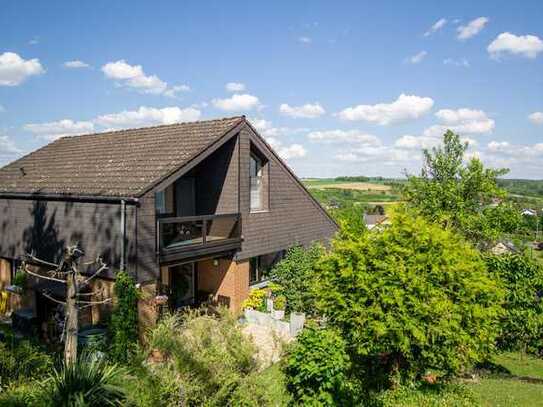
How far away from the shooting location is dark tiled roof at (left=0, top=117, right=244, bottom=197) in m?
13.6

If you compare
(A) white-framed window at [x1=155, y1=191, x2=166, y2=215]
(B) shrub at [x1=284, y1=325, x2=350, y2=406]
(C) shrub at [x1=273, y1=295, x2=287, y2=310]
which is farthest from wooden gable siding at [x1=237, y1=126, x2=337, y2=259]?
(B) shrub at [x1=284, y1=325, x2=350, y2=406]

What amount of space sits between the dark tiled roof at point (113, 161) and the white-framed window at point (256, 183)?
2.54 meters

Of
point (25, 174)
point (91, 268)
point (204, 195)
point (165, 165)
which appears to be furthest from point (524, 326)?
point (25, 174)

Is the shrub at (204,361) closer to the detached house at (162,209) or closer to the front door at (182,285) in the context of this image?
the detached house at (162,209)

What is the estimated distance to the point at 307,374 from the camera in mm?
8891

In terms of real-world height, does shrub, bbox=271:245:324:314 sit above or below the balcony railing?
below

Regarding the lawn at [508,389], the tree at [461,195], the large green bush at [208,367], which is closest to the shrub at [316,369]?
the large green bush at [208,367]

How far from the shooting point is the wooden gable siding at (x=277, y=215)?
56.3 ft

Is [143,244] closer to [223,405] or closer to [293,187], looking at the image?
[223,405]

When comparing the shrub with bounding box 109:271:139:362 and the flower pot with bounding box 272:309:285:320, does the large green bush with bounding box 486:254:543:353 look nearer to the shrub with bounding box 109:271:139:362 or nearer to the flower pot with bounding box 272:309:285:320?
the flower pot with bounding box 272:309:285:320

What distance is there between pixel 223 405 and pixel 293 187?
45.9ft

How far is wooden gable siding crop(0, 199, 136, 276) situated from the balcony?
50.0 inches

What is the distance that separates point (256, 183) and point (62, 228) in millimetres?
8056

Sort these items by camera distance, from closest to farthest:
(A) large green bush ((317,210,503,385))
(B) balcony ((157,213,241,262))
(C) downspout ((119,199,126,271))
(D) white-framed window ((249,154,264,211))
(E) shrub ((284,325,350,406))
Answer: (E) shrub ((284,325,350,406))
(A) large green bush ((317,210,503,385))
(C) downspout ((119,199,126,271))
(B) balcony ((157,213,241,262))
(D) white-framed window ((249,154,264,211))
